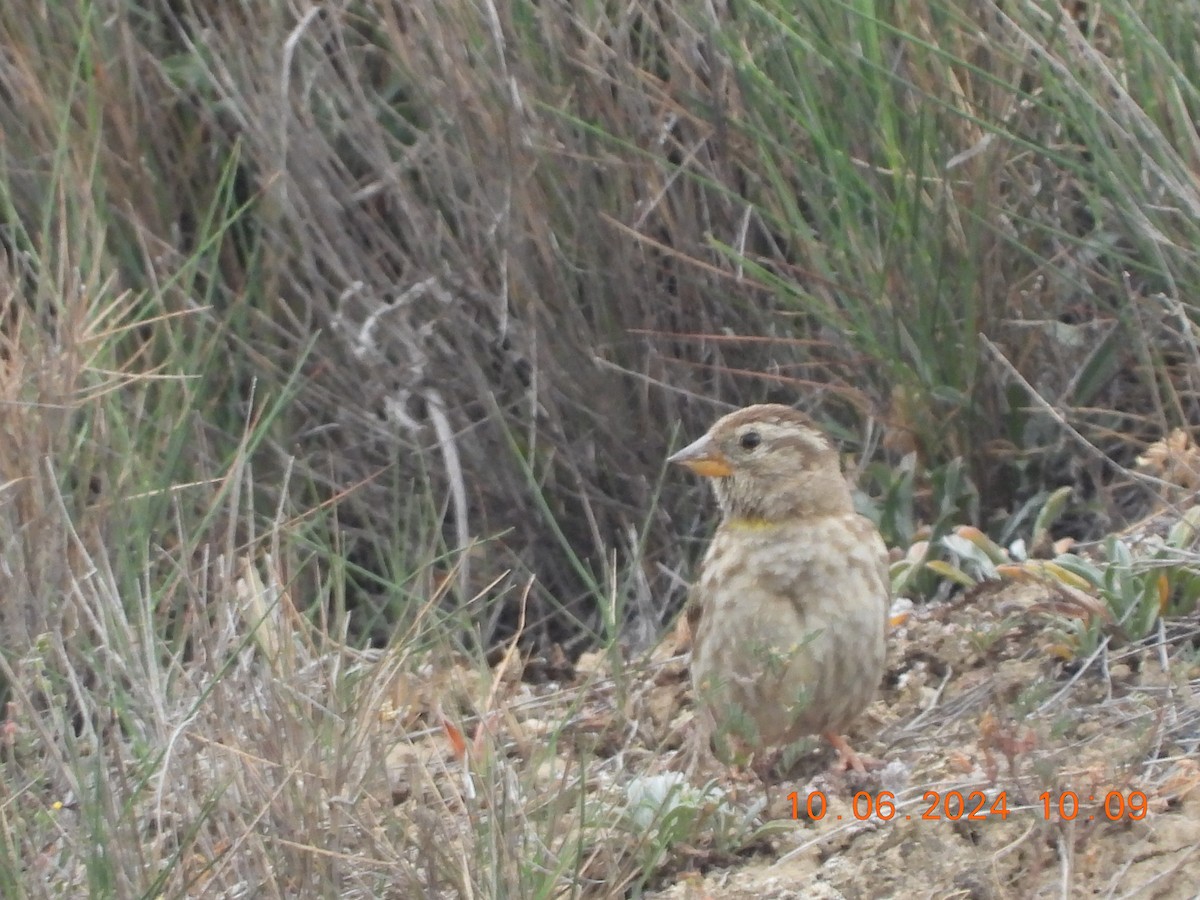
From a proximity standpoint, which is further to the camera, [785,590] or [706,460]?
[706,460]

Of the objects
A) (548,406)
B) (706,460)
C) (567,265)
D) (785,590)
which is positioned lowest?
(548,406)

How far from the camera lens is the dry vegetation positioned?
316 centimetres

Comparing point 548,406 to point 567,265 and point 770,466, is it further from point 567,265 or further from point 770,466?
point 770,466

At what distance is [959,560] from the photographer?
445 centimetres

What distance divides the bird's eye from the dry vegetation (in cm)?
44

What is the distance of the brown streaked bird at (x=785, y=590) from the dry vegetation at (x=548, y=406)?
18 centimetres

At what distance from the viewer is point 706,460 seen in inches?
161

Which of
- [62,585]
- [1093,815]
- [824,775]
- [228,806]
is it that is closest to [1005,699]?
[824,775]

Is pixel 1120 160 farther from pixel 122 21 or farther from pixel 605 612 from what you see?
pixel 122 21

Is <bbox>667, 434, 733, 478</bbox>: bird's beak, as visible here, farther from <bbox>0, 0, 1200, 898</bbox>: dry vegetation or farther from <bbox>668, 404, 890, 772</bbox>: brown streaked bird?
<bbox>0, 0, 1200, 898</bbox>: dry vegetation

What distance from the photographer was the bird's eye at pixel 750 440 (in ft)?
13.3
